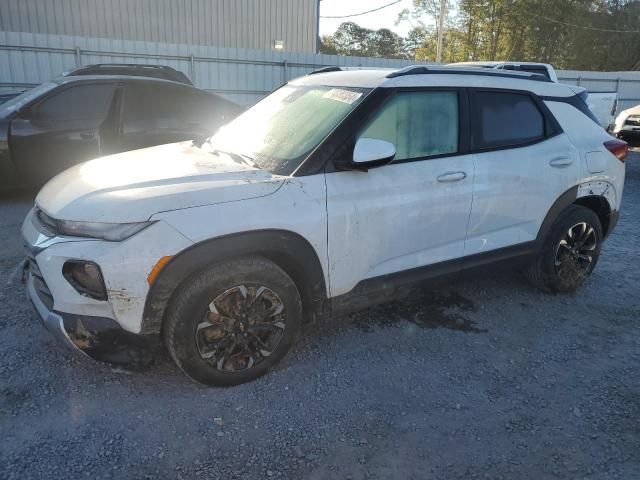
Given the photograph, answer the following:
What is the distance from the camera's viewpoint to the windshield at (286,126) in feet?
10.0

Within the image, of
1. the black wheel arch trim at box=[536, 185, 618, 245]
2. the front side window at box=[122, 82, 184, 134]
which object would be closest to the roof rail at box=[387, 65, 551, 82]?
the black wheel arch trim at box=[536, 185, 618, 245]

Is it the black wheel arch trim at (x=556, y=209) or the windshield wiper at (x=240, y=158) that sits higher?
the windshield wiper at (x=240, y=158)

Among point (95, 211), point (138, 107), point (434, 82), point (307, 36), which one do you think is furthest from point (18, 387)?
point (307, 36)

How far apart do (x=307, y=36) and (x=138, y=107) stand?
13961 mm

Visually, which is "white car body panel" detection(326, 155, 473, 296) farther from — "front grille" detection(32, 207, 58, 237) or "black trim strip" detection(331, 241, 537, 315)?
"front grille" detection(32, 207, 58, 237)

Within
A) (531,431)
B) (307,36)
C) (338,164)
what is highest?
(307,36)

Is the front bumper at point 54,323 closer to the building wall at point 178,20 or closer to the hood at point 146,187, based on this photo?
the hood at point 146,187

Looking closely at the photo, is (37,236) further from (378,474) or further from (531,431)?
(531,431)

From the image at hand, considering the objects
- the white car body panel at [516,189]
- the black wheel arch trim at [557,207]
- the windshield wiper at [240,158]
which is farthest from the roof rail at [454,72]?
the windshield wiper at [240,158]

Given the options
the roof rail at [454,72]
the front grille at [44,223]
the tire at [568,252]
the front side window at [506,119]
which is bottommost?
the tire at [568,252]

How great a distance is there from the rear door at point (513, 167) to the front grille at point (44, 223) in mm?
2560

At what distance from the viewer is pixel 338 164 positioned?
2.94 meters

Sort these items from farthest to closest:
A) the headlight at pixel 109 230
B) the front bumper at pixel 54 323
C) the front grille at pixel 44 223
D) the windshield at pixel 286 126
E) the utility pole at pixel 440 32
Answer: the utility pole at pixel 440 32
the windshield at pixel 286 126
the front grille at pixel 44 223
the front bumper at pixel 54 323
the headlight at pixel 109 230

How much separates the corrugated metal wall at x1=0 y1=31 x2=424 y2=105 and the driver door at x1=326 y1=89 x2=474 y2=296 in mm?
10746
